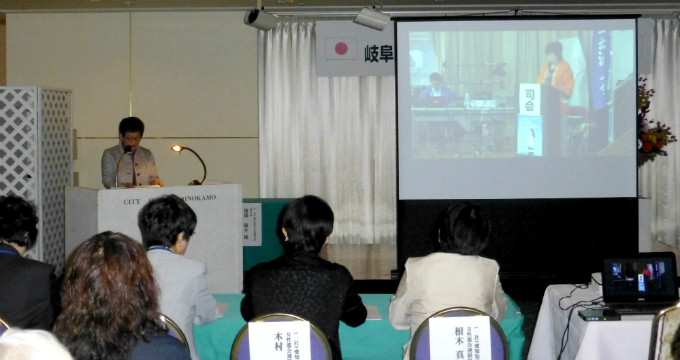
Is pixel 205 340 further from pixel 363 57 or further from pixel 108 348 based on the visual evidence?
pixel 363 57

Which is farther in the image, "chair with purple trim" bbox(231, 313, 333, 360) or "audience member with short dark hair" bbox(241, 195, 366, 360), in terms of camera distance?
"audience member with short dark hair" bbox(241, 195, 366, 360)

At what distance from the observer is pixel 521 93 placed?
5469 millimetres

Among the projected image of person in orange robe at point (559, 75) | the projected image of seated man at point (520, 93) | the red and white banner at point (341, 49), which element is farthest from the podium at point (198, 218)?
the projected image of person in orange robe at point (559, 75)

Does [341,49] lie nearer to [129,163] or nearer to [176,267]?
[129,163]

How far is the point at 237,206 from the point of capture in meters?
4.29

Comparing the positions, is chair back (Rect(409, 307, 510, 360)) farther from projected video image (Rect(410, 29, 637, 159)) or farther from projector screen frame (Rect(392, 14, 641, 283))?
projected video image (Rect(410, 29, 637, 159))

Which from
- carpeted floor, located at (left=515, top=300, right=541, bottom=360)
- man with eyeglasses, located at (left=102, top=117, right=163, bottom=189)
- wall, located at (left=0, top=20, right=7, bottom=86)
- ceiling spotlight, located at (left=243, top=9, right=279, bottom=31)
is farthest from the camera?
wall, located at (left=0, top=20, right=7, bottom=86)

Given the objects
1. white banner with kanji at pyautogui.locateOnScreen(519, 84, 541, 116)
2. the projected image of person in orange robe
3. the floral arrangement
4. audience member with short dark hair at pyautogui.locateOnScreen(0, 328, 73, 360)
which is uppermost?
the projected image of person in orange robe

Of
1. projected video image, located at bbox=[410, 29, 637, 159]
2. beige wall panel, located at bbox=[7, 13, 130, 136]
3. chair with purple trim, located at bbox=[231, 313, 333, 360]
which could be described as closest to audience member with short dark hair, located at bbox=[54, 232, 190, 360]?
chair with purple trim, located at bbox=[231, 313, 333, 360]

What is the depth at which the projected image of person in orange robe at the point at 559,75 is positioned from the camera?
5445 millimetres

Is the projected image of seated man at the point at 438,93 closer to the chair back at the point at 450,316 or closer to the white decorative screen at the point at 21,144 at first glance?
the white decorative screen at the point at 21,144

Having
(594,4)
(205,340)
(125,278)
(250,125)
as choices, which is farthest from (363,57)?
(125,278)

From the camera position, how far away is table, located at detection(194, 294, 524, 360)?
2.69 m

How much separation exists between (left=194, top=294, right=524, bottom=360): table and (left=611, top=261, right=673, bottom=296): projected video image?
43cm
